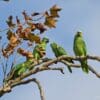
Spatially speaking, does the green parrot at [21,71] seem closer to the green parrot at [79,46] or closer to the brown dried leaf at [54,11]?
the brown dried leaf at [54,11]

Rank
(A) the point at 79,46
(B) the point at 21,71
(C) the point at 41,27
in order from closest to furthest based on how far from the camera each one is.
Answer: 1. (C) the point at 41,27
2. (B) the point at 21,71
3. (A) the point at 79,46

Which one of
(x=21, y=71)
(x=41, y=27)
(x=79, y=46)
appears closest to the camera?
(x=41, y=27)

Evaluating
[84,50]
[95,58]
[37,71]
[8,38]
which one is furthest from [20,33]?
[84,50]

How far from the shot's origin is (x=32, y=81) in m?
6.57

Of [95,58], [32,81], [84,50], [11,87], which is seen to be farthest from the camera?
[84,50]

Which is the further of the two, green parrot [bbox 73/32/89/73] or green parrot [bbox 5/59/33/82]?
green parrot [bbox 73/32/89/73]

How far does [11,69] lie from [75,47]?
26.1 ft

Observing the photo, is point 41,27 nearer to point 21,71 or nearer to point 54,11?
point 54,11

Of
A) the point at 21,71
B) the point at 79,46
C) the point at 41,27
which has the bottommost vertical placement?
the point at 79,46

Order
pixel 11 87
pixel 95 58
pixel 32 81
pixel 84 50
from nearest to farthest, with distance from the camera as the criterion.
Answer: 1. pixel 11 87
2. pixel 32 81
3. pixel 95 58
4. pixel 84 50

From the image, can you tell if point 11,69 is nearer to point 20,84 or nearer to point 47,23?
point 20,84

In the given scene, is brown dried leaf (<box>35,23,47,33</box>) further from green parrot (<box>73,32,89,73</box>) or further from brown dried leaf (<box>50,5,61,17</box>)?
green parrot (<box>73,32,89,73</box>)

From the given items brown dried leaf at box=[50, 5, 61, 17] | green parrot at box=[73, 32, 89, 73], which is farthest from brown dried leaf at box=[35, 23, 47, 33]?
green parrot at box=[73, 32, 89, 73]

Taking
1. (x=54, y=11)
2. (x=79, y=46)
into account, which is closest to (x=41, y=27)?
(x=54, y=11)
